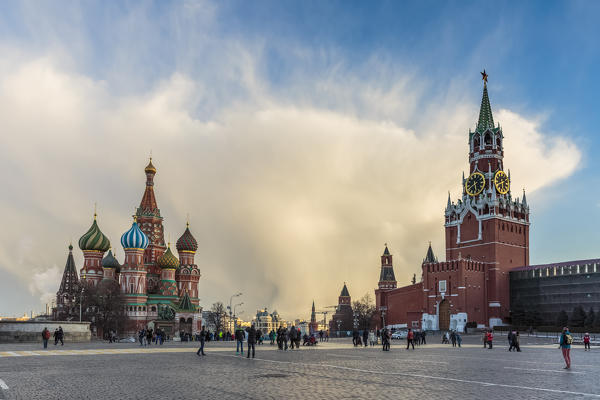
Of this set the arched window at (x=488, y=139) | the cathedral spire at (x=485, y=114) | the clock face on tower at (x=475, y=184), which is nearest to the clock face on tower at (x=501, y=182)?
the clock face on tower at (x=475, y=184)

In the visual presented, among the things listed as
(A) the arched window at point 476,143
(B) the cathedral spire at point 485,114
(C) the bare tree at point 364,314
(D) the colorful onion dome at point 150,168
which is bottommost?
(C) the bare tree at point 364,314

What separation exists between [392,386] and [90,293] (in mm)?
71499

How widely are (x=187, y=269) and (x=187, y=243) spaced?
4.16m

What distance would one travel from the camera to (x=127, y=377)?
16.2 metres

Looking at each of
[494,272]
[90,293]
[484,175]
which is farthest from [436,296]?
[90,293]

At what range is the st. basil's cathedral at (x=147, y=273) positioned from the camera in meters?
83.9

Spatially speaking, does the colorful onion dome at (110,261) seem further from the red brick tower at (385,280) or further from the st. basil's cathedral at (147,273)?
the red brick tower at (385,280)

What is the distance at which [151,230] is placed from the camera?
94438 mm

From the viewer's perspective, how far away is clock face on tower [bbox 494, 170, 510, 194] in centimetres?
8693

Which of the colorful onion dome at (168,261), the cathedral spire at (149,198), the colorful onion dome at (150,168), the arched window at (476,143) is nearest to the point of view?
the colorful onion dome at (168,261)

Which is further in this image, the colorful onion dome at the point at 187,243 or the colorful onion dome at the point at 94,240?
the colorful onion dome at the point at 187,243

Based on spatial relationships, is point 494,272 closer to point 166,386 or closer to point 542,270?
point 542,270

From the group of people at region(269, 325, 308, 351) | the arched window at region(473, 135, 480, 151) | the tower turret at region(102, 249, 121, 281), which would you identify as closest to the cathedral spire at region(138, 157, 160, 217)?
the tower turret at region(102, 249, 121, 281)

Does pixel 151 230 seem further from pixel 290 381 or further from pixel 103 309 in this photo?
pixel 290 381
